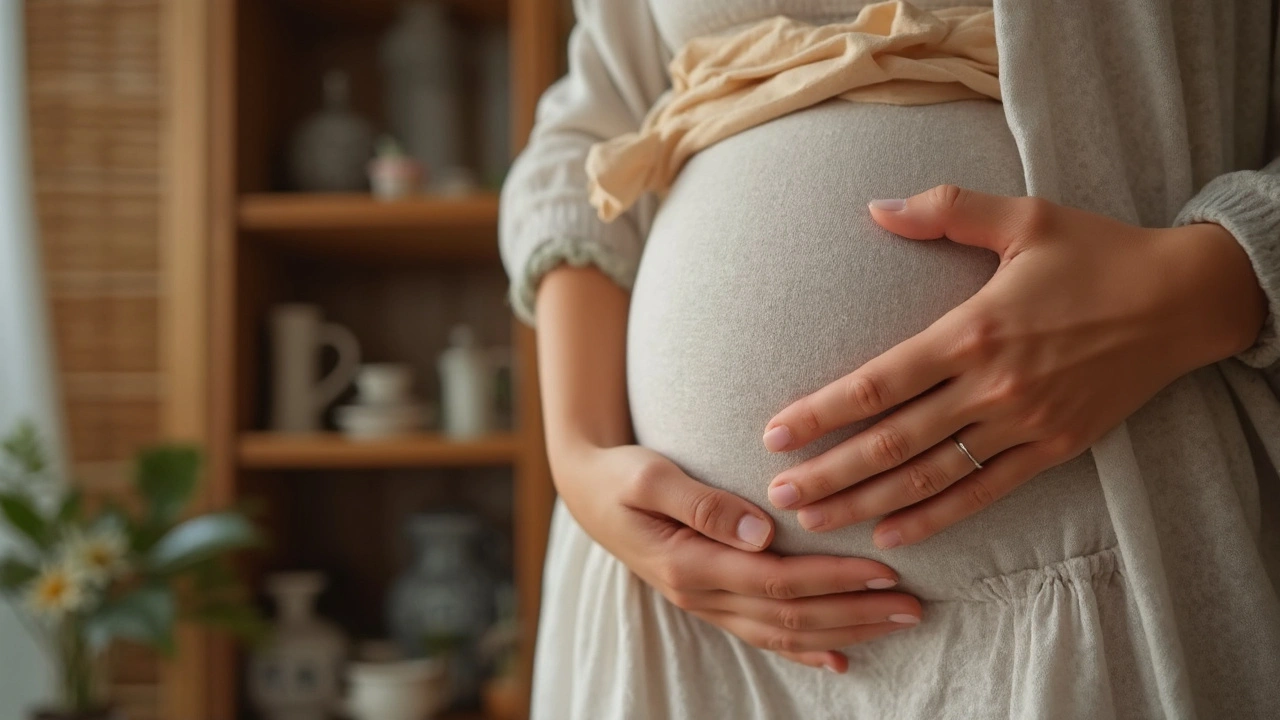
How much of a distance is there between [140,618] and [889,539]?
4.00 feet

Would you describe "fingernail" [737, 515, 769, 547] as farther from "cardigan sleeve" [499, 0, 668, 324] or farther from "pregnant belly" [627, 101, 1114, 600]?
"cardigan sleeve" [499, 0, 668, 324]

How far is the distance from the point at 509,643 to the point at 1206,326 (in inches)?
53.1

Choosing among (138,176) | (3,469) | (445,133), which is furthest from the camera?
(445,133)

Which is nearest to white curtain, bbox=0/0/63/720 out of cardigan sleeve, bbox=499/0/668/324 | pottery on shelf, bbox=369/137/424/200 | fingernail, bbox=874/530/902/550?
pottery on shelf, bbox=369/137/424/200

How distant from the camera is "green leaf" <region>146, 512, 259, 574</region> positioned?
4.46ft

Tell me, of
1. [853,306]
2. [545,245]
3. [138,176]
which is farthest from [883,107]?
[138,176]

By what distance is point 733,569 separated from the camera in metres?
0.55

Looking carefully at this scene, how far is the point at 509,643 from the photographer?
162cm

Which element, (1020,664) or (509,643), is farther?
(509,643)

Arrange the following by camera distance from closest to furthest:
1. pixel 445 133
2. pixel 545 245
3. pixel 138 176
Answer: pixel 545 245, pixel 138 176, pixel 445 133

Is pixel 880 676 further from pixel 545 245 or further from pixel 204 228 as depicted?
pixel 204 228

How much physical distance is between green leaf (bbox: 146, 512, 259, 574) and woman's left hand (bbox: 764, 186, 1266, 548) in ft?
3.63

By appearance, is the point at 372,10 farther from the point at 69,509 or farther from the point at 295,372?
the point at 69,509

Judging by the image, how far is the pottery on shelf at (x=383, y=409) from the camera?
159cm
